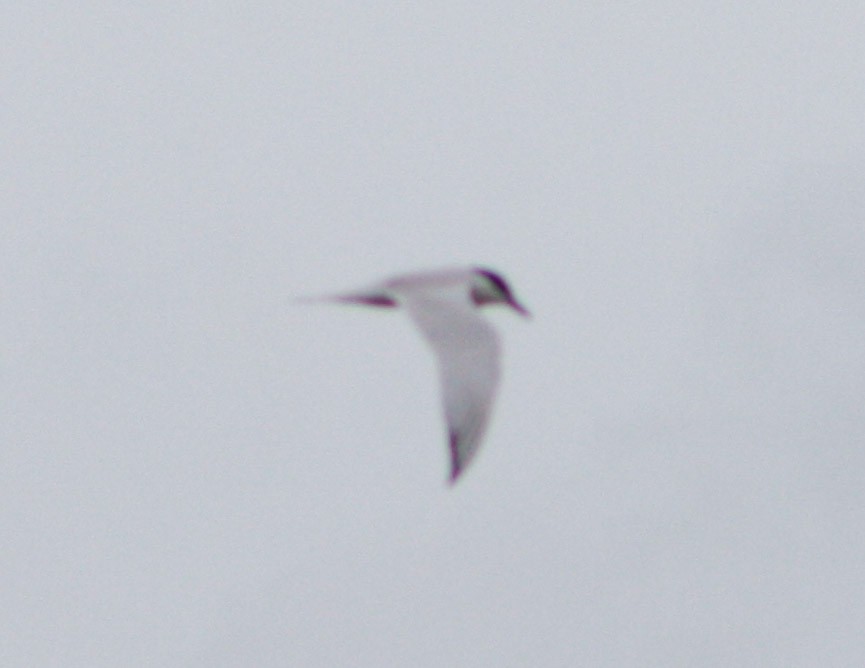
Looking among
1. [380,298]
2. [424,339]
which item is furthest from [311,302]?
[424,339]

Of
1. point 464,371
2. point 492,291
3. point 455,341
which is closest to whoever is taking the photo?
point 464,371

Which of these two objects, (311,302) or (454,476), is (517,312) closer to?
(311,302)

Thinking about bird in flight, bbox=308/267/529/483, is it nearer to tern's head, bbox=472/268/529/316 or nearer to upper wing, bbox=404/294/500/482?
upper wing, bbox=404/294/500/482

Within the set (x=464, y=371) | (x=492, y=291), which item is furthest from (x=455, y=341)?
(x=492, y=291)

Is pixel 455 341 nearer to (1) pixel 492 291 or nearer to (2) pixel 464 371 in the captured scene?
(2) pixel 464 371

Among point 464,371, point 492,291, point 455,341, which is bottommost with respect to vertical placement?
point 464,371

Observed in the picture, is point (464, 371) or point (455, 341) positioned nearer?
point (464, 371)

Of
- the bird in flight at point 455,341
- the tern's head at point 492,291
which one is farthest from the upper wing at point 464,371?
the tern's head at point 492,291
